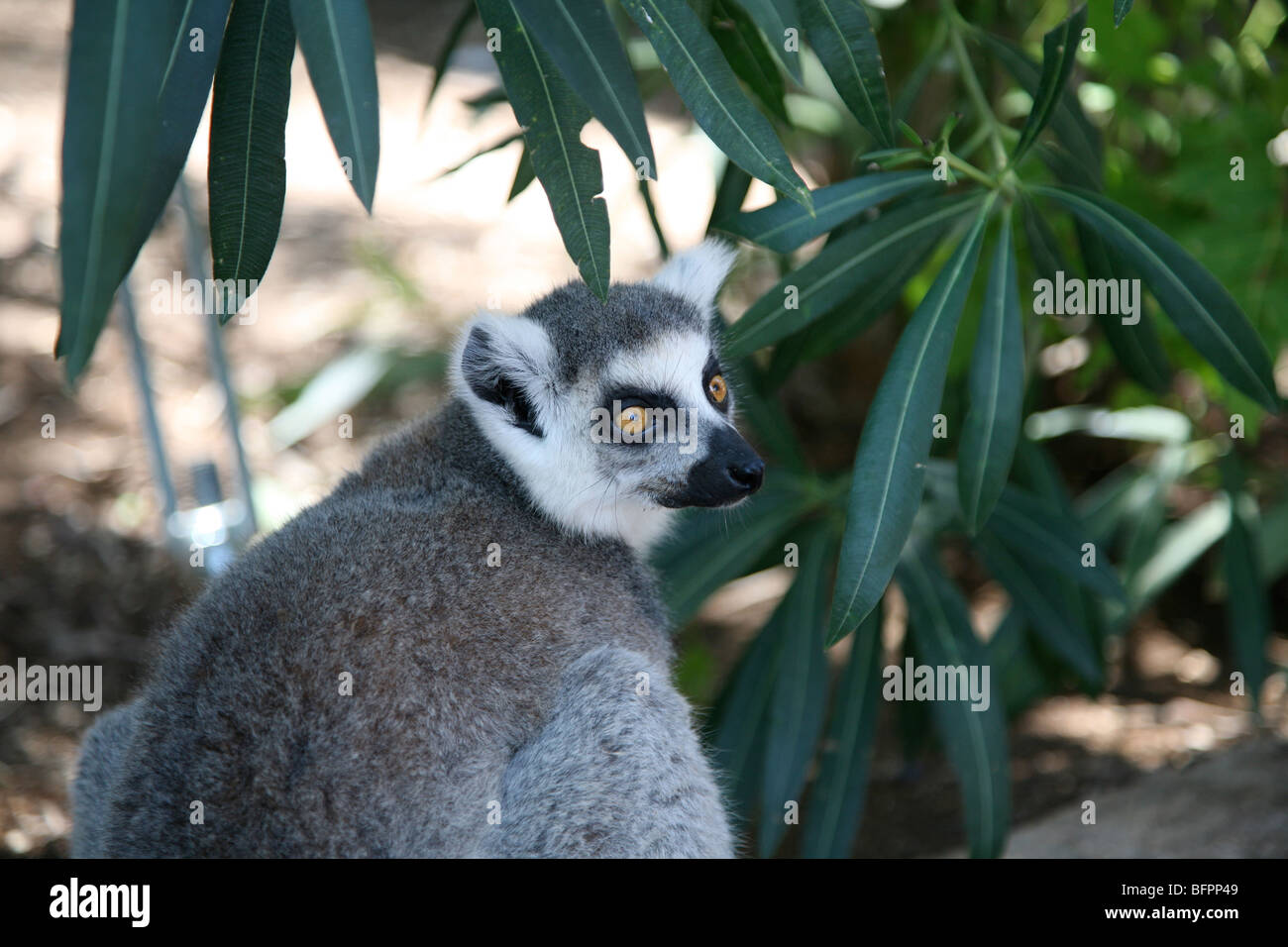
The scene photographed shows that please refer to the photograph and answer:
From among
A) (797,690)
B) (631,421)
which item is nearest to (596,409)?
(631,421)

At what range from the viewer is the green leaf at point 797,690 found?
324 centimetres

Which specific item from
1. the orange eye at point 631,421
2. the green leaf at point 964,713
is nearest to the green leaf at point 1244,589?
the green leaf at point 964,713

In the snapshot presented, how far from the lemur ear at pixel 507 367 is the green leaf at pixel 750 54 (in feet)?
2.74

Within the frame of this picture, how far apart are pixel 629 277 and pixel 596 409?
4936mm

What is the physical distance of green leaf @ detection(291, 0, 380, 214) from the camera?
5.67 ft

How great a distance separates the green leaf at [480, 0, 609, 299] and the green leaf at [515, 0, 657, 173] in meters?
0.12

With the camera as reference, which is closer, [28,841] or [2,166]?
[28,841]

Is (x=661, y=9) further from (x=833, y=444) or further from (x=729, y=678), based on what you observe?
(x=833, y=444)

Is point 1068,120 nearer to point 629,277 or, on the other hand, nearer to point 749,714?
point 749,714

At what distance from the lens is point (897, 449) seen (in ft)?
7.38

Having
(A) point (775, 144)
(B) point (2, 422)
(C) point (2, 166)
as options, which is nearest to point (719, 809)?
(A) point (775, 144)

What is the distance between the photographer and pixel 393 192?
8227 millimetres

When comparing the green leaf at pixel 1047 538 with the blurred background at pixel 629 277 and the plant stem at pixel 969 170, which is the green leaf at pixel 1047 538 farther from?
the plant stem at pixel 969 170
